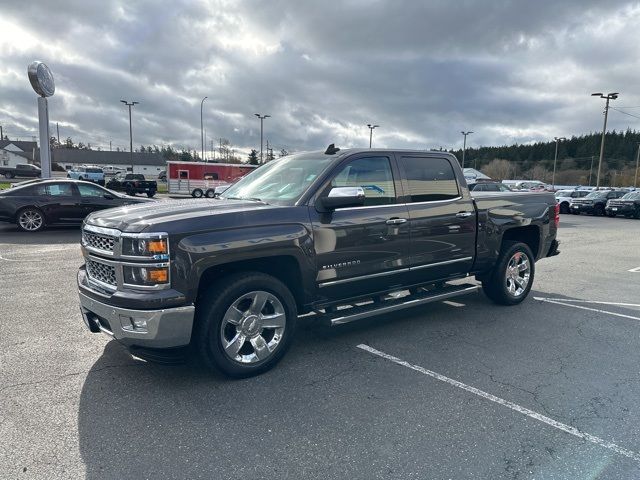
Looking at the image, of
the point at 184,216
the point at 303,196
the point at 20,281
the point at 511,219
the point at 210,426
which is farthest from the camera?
the point at 20,281

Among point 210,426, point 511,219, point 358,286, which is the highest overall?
point 511,219

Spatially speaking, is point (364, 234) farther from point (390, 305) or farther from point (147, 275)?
point (147, 275)

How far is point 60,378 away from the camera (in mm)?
3689

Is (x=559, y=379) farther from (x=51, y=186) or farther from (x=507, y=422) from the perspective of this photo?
(x=51, y=186)

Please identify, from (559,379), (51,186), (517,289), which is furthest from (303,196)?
(51,186)

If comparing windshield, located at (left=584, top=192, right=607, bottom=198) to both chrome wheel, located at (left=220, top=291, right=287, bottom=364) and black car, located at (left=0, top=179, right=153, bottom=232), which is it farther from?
chrome wheel, located at (left=220, top=291, right=287, bottom=364)

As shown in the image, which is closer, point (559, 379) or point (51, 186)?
point (559, 379)

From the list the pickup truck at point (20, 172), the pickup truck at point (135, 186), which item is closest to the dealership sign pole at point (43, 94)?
the pickup truck at point (135, 186)

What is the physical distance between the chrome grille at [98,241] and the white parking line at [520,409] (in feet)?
8.31

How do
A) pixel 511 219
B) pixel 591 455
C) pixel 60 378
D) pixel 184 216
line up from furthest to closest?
1. pixel 511 219
2. pixel 60 378
3. pixel 184 216
4. pixel 591 455

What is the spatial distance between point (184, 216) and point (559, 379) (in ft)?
11.3

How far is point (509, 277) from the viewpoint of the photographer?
19.6 ft

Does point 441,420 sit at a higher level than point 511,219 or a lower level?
lower

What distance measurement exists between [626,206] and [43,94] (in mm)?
29955
